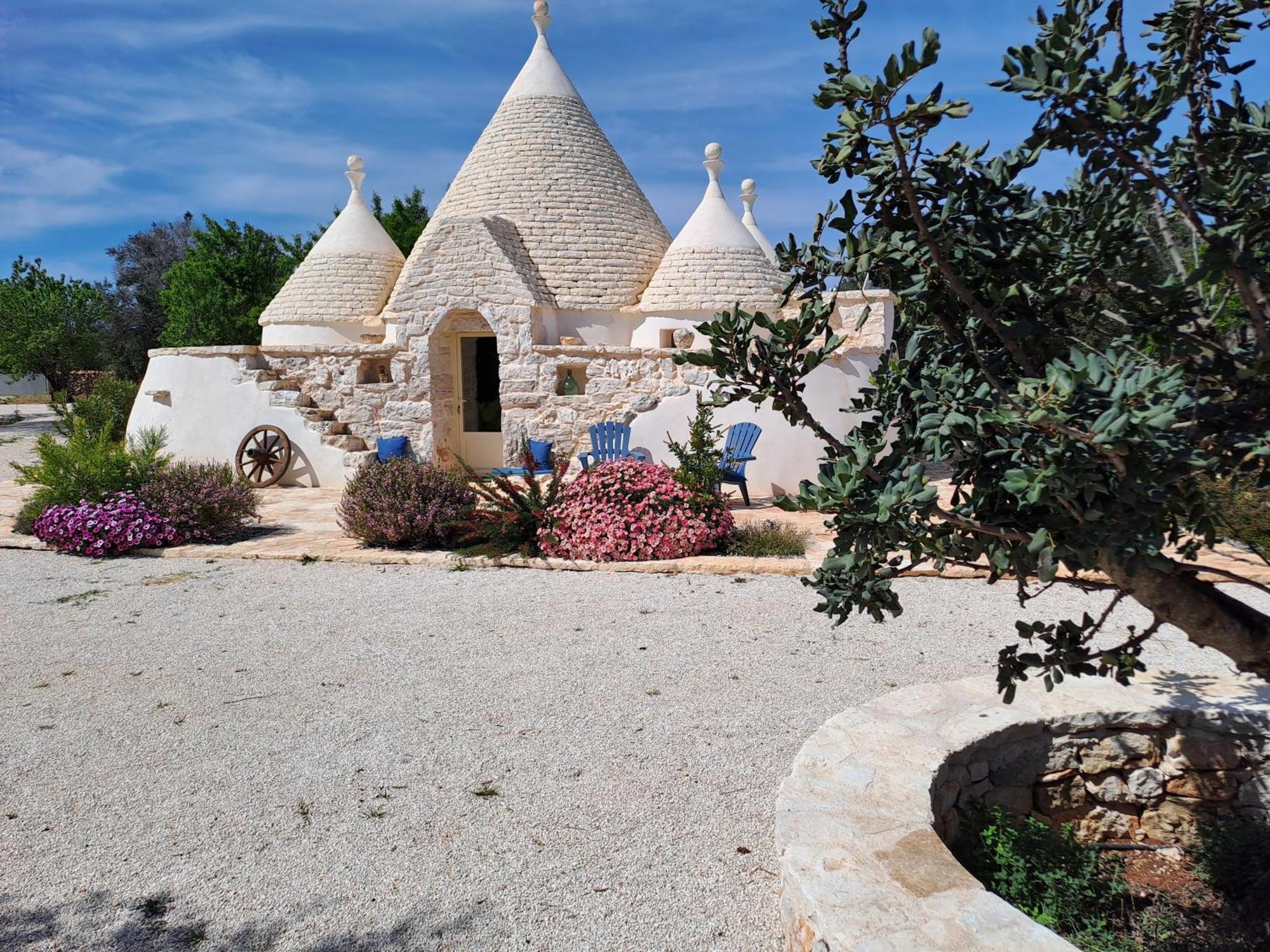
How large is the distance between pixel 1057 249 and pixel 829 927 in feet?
6.32

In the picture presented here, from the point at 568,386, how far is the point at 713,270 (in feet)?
10.1

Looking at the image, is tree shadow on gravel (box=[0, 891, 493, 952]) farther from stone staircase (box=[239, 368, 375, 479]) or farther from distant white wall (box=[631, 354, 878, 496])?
stone staircase (box=[239, 368, 375, 479])

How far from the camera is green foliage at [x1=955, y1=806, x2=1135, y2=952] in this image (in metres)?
2.87

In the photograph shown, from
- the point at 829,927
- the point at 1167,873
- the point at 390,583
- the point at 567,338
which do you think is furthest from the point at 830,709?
the point at 567,338

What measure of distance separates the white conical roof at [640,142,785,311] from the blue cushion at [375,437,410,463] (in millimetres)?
4376

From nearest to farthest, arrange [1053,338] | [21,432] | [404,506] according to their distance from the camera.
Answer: [1053,338]
[404,506]
[21,432]

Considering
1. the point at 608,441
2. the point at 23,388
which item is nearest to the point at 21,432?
the point at 608,441

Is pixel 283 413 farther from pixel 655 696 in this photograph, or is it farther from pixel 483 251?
pixel 655 696

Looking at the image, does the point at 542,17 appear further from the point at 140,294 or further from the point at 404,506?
the point at 140,294

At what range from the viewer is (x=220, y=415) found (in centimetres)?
1408

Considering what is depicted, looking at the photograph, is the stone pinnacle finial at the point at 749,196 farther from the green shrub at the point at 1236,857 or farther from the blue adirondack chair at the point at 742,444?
the green shrub at the point at 1236,857

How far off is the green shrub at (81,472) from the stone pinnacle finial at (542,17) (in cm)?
1123

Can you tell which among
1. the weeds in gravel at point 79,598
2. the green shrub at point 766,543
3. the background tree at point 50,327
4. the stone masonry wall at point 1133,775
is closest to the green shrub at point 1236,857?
the stone masonry wall at point 1133,775

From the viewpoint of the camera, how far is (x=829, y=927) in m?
2.24
